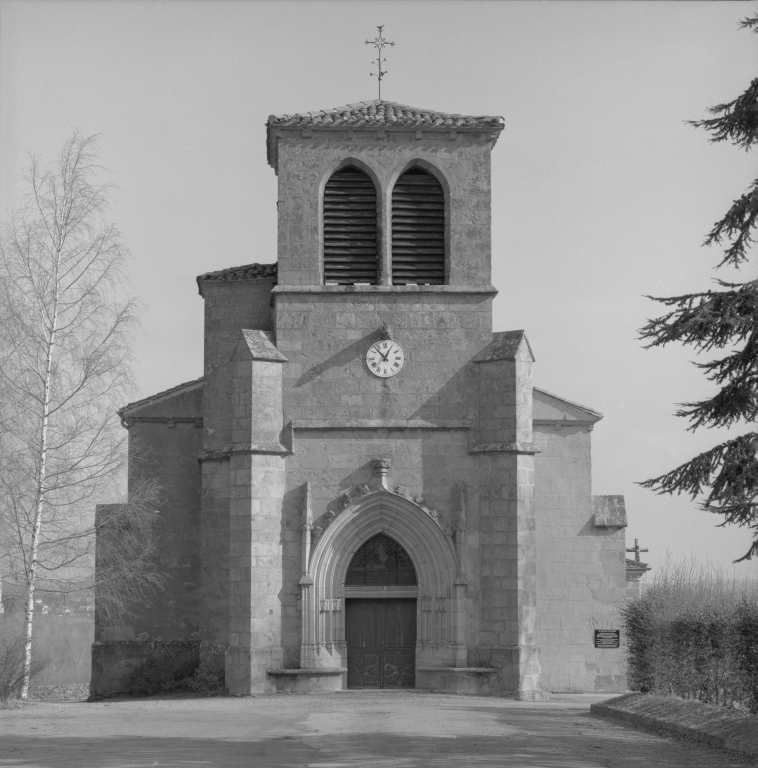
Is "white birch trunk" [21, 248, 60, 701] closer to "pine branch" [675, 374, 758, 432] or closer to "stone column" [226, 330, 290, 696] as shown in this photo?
"stone column" [226, 330, 290, 696]

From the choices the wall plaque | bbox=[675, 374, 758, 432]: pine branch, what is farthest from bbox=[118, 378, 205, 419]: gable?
bbox=[675, 374, 758, 432]: pine branch

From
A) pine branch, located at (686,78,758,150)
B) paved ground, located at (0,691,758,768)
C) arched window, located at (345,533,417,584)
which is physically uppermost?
pine branch, located at (686,78,758,150)

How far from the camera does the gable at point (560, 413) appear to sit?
2834 cm

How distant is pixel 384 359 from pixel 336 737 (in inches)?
409

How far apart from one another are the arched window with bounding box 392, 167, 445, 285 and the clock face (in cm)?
143

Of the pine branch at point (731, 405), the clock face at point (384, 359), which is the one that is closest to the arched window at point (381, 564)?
the clock face at point (384, 359)

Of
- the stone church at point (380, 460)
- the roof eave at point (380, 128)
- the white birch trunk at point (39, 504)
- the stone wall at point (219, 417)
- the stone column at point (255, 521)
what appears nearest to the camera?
the white birch trunk at point (39, 504)

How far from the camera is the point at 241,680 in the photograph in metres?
24.5

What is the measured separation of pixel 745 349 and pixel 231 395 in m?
15.2

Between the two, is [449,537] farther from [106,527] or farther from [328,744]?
[328,744]

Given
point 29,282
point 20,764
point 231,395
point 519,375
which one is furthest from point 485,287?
point 20,764

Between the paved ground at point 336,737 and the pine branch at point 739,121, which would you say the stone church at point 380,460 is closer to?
the paved ground at point 336,737

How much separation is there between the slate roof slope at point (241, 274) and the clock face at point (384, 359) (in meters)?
3.56

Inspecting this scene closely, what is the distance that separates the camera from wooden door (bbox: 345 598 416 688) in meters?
25.3
